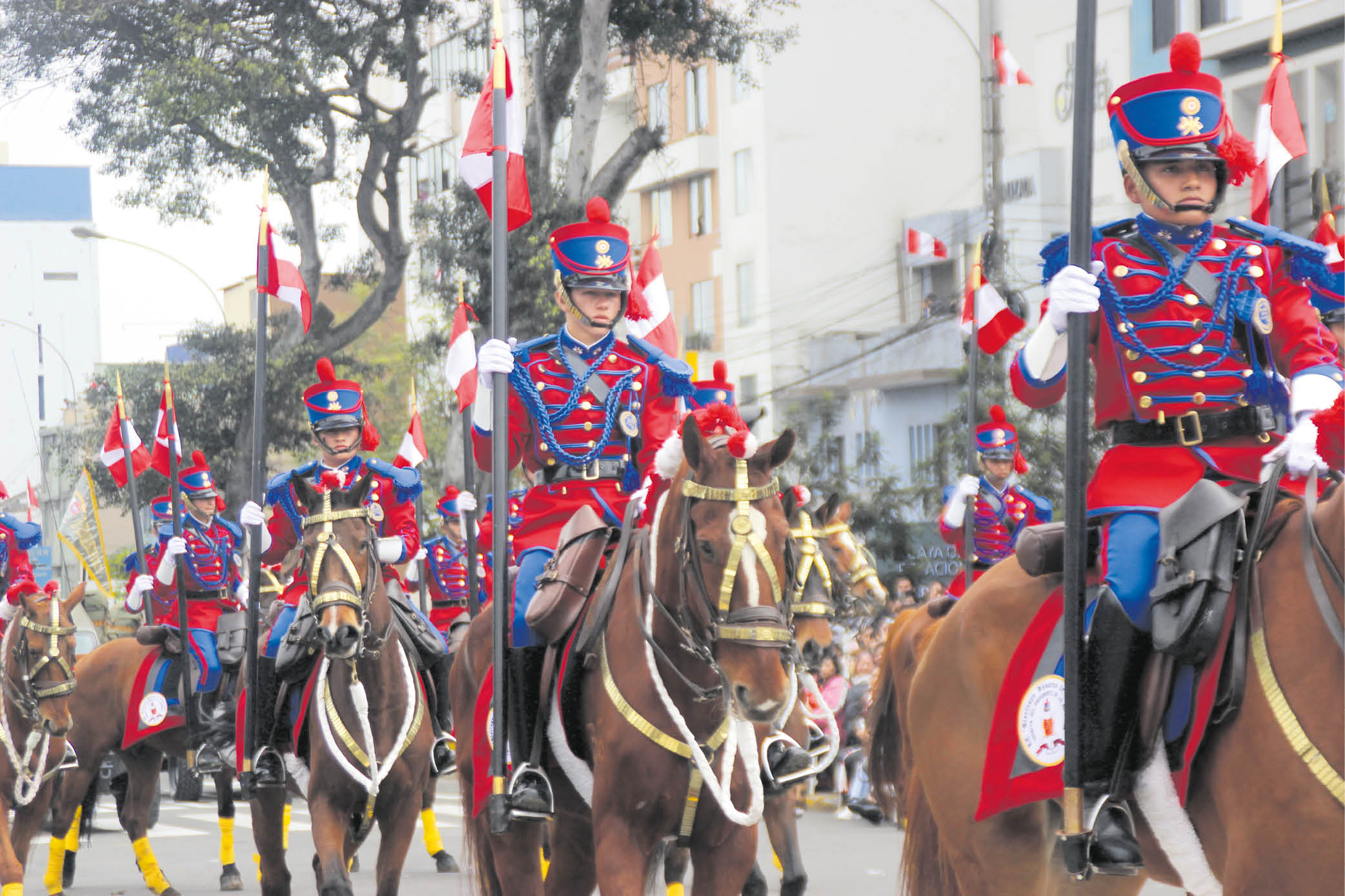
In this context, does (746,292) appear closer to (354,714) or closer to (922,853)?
(354,714)

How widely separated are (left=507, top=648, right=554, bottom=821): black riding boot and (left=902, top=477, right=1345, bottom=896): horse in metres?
1.62

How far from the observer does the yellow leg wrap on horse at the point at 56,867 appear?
12891 mm

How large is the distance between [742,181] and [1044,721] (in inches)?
1423

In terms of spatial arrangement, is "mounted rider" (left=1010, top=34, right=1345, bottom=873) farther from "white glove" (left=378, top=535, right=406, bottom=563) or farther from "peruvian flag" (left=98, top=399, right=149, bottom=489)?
"peruvian flag" (left=98, top=399, right=149, bottom=489)

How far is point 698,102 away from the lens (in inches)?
1658

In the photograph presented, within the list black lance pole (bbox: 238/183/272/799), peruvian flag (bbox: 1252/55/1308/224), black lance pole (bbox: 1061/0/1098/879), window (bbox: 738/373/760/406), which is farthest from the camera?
window (bbox: 738/373/760/406)

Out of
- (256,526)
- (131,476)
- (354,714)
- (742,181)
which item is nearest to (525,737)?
(354,714)

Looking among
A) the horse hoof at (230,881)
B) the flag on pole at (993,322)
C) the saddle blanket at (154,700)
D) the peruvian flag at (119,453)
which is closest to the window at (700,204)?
the peruvian flag at (119,453)

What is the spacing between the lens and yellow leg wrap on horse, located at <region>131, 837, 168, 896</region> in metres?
12.6

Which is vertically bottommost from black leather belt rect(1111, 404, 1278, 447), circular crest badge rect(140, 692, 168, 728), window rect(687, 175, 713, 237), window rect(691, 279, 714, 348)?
circular crest badge rect(140, 692, 168, 728)

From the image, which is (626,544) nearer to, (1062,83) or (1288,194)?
(1288,194)

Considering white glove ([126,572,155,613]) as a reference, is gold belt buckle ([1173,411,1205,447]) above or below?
above

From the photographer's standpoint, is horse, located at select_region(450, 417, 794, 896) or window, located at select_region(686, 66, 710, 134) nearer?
horse, located at select_region(450, 417, 794, 896)

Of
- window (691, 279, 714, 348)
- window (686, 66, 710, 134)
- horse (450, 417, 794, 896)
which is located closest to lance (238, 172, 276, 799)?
horse (450, 417, 794, 896)
